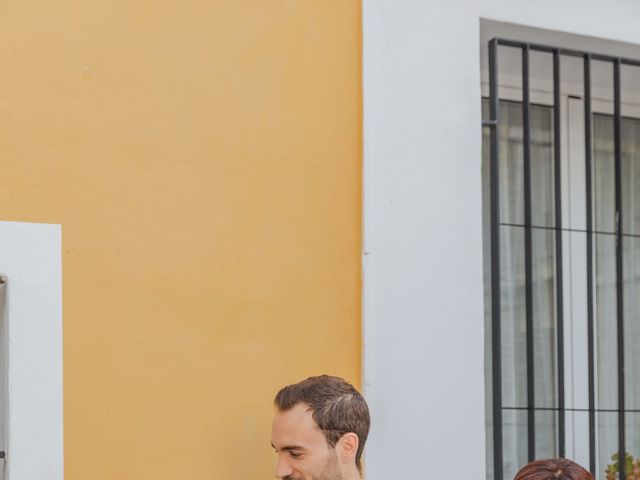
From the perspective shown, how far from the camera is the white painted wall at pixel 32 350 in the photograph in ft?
9.77

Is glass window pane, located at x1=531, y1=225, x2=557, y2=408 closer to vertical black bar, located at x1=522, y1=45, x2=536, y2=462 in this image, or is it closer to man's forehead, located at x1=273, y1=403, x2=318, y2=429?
vertical black bar, located at x1=522, y1=45, x2=536, y2=462

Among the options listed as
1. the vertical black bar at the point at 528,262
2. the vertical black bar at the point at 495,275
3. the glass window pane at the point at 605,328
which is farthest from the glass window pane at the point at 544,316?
the vertical black bar at the point at 495,275

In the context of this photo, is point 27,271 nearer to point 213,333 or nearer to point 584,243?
point 213,333

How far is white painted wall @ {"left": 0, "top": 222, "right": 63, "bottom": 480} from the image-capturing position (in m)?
2.98

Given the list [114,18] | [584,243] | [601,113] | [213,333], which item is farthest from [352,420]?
[601,113]

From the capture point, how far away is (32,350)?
3018mm

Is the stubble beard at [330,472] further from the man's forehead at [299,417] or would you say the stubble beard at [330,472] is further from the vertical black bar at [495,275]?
the vertical black bar at [495,275]

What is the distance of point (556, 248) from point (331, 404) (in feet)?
4.58

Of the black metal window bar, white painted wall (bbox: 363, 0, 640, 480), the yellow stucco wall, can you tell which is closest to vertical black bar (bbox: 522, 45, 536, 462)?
the black metal window bar

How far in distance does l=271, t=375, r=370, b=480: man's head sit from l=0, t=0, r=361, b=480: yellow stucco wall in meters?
0.25

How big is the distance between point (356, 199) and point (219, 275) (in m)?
0.55

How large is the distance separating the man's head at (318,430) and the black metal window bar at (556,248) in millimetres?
853

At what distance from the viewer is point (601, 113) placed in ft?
15.3

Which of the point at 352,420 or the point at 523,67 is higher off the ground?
the point at 523,67
